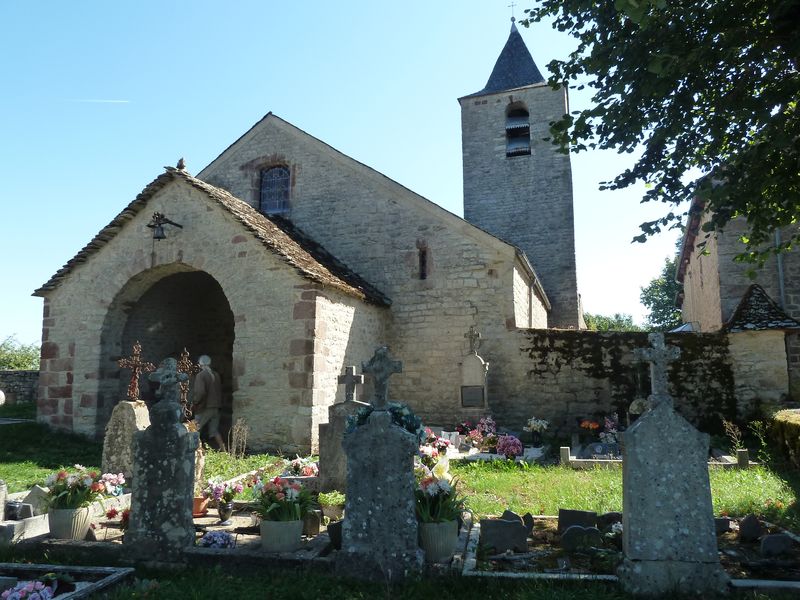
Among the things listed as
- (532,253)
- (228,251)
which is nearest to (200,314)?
(228,251)

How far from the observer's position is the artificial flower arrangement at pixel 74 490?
5375mm

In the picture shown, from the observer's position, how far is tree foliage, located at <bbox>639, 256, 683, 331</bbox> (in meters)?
41.2

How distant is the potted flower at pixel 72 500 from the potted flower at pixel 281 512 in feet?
5.46

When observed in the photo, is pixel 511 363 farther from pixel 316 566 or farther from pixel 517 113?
pixel 517 113

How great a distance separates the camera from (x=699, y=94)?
6832 millimetres

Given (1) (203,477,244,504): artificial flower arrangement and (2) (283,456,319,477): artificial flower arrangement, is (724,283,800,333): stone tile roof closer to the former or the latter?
(2) (283,456,319,477): artificial flower arrangement

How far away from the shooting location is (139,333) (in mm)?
13141

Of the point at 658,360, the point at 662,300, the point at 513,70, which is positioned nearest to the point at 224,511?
the point at 658,360

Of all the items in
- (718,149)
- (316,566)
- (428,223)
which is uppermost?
(428,223)

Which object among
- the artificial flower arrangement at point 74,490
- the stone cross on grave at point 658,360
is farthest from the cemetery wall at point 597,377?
the artificial flower arrangement at point 74,490

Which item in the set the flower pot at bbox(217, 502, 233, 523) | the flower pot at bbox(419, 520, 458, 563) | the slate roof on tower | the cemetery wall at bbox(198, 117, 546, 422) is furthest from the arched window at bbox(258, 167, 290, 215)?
the flower pot at bbox(419, 520, 458, 563)

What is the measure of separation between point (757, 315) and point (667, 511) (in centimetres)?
1006

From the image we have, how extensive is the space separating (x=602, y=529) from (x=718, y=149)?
477 cm

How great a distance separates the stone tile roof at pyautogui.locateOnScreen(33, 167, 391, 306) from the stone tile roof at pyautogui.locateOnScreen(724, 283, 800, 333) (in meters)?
7.77
